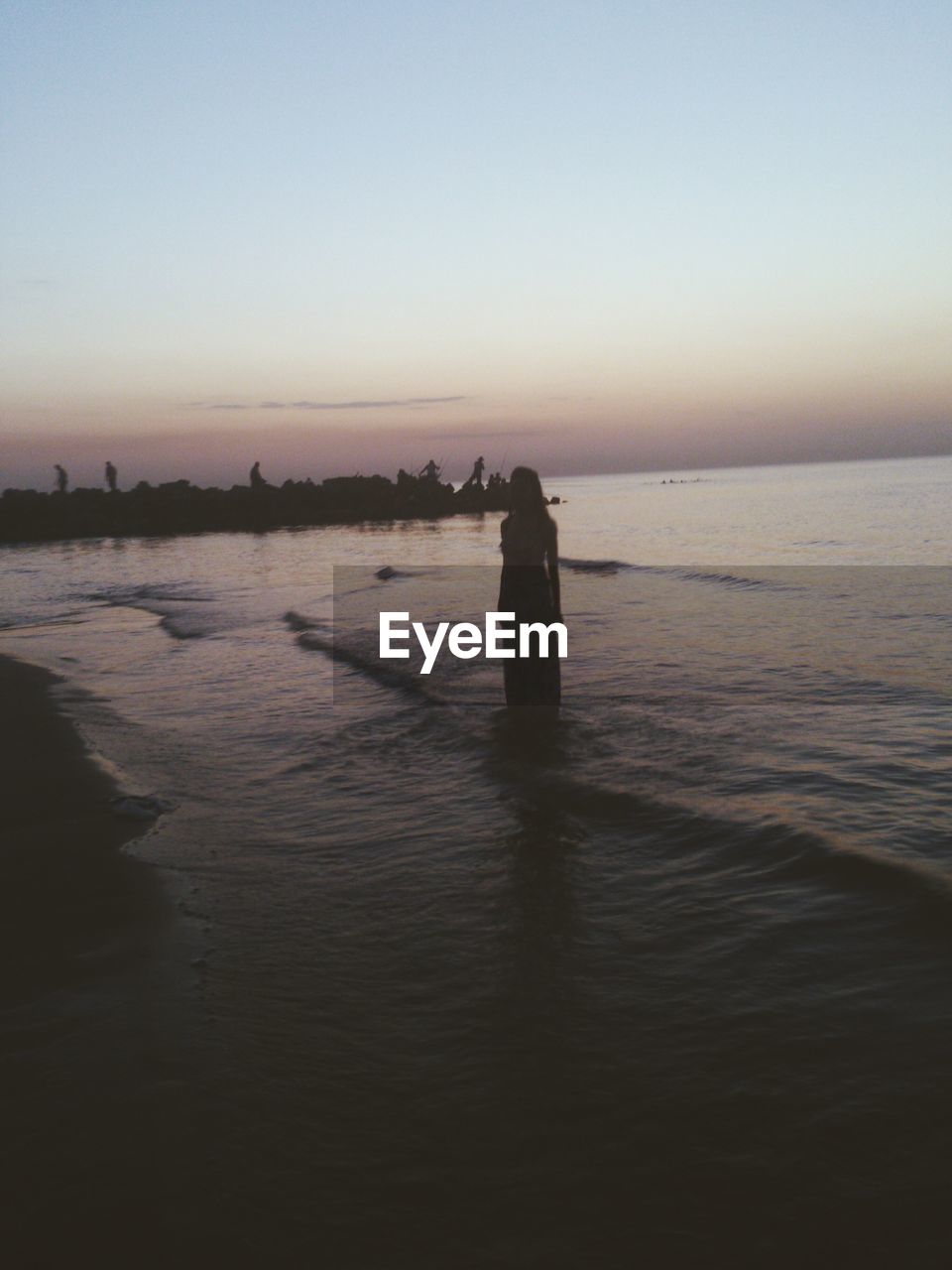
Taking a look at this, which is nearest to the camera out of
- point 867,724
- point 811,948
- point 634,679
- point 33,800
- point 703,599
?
point 811,948

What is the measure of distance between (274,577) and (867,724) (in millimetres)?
22074

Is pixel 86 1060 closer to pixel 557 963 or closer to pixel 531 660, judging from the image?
pixel 557 963

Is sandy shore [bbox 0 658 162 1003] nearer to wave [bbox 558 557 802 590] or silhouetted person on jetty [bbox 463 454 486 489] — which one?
wave [bbox 558 557 802 590]

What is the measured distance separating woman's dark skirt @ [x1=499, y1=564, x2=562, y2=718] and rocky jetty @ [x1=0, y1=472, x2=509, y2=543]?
53800 millimetres

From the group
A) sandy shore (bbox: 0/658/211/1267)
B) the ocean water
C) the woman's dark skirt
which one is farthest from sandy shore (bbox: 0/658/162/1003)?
the woman's dark skirt

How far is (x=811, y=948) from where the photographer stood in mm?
4512

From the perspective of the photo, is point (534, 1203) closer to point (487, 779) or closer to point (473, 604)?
point (487, 779)

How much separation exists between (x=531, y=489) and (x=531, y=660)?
167cm

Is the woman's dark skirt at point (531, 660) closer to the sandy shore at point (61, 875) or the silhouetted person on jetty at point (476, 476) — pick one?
the sandy shore at point (61, 875)

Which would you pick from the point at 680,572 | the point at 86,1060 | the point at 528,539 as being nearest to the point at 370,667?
the point at 528,539

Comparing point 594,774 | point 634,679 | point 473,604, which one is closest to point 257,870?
point 594,774

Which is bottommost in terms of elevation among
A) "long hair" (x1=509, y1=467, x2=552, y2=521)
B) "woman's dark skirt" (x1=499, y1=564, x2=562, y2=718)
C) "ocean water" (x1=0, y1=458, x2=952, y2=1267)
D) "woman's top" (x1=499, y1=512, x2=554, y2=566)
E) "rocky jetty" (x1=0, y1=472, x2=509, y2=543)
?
"ocean water" (x1=0, y1=458, x2=952, y2=1267)

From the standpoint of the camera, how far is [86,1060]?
3.60 metres

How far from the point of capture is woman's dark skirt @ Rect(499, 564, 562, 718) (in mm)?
8969
